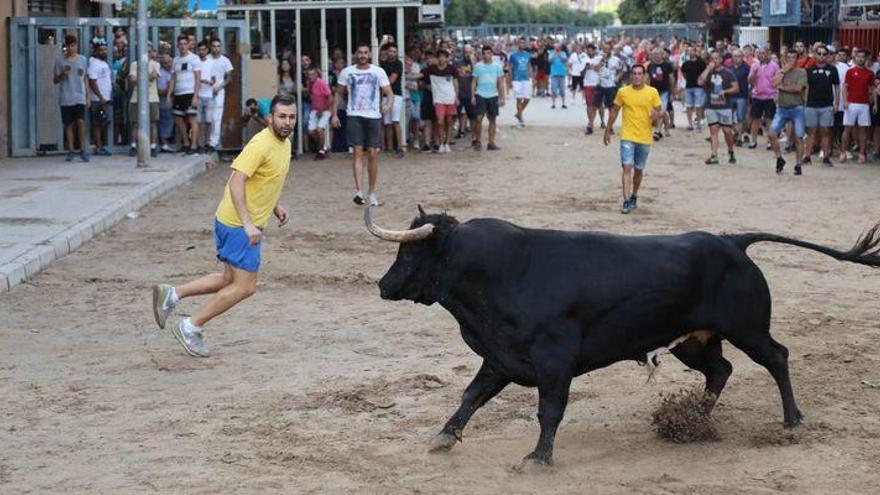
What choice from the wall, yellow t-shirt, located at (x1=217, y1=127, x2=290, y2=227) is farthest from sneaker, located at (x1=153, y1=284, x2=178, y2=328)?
the wall

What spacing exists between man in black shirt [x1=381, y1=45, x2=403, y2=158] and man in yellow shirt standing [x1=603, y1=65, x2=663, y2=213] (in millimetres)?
6455

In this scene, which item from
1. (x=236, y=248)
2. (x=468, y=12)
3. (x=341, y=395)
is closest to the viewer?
(x=341, y=395)

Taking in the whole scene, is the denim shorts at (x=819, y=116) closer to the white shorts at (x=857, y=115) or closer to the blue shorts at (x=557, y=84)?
the white shorts at (x=857, y=115)

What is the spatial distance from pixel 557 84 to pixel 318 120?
1789cm

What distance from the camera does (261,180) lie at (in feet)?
31.3

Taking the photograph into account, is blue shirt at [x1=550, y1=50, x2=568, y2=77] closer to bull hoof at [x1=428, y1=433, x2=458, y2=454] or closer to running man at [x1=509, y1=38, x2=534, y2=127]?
running man at [x1=509, y1=38, x2=534, y2=127]

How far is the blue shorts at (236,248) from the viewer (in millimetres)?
9555

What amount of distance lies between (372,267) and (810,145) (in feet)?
40.2

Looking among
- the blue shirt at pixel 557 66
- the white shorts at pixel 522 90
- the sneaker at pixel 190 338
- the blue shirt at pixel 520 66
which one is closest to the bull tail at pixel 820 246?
the sneaker at pixel 190 338

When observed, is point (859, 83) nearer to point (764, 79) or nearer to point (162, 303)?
point (764, 79)

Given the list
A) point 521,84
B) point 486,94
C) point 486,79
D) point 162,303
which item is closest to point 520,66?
point 521,84

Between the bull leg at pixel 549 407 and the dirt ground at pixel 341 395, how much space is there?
110 mm

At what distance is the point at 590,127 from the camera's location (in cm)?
2908

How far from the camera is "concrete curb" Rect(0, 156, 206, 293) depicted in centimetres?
1248
